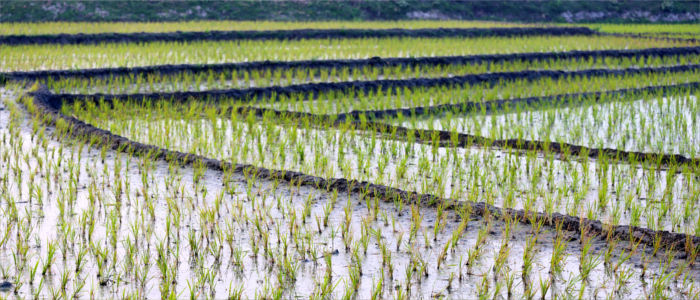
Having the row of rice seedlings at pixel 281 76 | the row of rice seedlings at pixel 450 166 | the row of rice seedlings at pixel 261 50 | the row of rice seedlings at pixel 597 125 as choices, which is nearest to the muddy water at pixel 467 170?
the row of rice seedlings at pixel 450 166

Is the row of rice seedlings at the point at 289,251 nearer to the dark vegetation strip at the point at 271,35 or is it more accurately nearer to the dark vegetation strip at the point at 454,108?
the dark vegetation strip at the point at 454,108

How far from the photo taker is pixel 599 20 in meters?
25.7

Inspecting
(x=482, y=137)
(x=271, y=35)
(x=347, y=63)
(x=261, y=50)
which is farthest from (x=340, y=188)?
(x=271, y=35)

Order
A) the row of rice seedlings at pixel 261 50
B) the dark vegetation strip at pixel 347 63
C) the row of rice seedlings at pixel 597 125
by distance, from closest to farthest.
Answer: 1. the row of rice seedlings at pixel 597 125
2. the dark vegetation strip at pixel 347 63
3. the row of rice seedlings at pixel 261 50

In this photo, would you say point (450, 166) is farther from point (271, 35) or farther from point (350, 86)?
point (271, 35)

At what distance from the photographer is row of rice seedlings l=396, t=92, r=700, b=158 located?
571cm

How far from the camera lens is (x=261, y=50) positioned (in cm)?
1182

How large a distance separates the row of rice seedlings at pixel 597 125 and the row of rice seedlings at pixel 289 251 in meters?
2.07

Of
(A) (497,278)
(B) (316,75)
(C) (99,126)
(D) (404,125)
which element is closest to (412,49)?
(B) (316,75)

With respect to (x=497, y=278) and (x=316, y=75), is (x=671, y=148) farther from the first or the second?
(x=316, y=75)

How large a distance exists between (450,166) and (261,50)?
23.7ft

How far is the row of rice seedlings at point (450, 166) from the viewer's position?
398 cm

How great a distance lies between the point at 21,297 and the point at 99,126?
379 cm

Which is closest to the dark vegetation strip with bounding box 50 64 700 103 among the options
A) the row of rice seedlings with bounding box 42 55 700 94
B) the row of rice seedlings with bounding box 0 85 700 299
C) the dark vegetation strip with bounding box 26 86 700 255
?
the row of rice seedlings with bounding box 42 55 700 94
